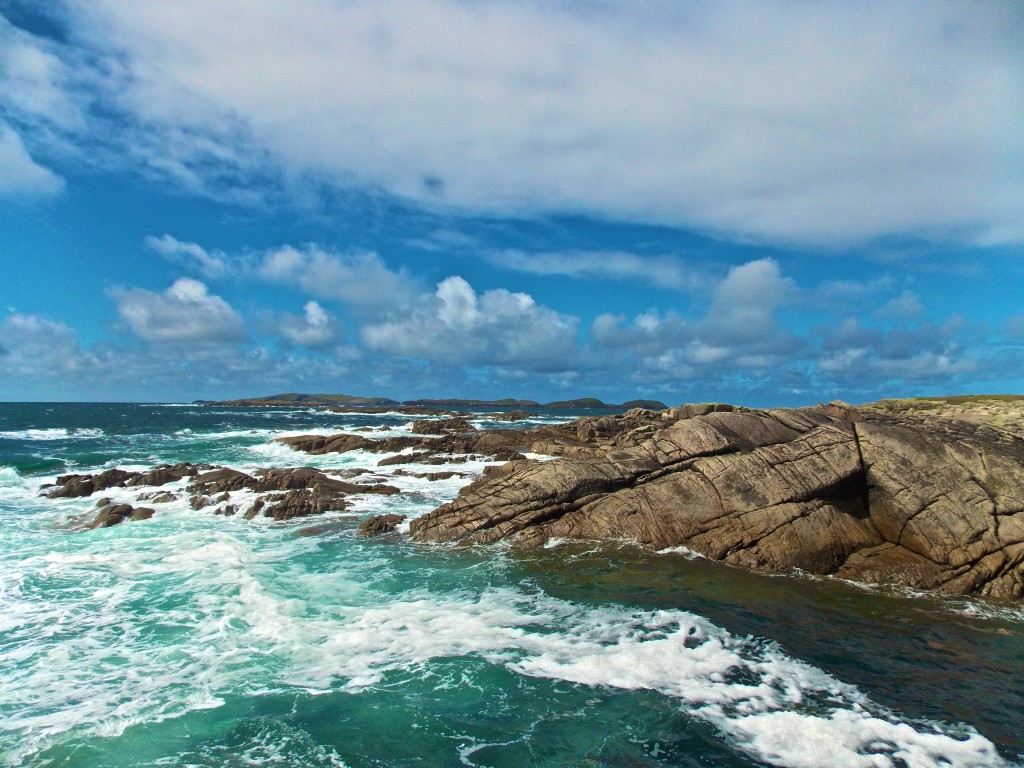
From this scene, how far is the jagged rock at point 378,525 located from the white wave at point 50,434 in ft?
171

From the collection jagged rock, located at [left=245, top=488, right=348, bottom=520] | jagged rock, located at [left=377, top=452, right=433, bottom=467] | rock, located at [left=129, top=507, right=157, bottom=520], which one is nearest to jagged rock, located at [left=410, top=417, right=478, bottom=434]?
jagged rock, located at [left=377, top=452, right=433, bottom=467]

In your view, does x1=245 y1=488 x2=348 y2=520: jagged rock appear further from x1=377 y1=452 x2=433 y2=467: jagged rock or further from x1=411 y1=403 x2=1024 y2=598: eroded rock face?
x1=377 y1=452 x2=433 y2=467: jagged rock

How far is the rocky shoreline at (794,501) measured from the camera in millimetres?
16141

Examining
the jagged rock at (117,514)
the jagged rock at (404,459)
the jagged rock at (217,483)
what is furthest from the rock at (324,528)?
the jagged rock at (404,459)

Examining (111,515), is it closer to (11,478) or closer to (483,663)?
(11,478)

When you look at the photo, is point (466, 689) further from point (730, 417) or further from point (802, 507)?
point (730, 417)

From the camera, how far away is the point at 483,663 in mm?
10922

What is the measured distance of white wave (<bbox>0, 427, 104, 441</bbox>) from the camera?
56844 millimetres

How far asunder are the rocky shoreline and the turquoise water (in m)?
1.31

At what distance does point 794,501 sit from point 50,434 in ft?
238

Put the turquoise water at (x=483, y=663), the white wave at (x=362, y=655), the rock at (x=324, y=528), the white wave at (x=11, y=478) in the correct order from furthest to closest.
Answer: the white wave at (x=11, y=478) → the rock at (x=324, y=528) → the white wave at (x=362, y=655) → the turquoise water at (x=483, y=663)

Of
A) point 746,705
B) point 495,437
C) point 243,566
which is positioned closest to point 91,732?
point 243,566

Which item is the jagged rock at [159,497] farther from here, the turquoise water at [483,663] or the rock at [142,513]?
the turquoise water at [483,663]

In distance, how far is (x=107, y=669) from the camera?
1091cm
